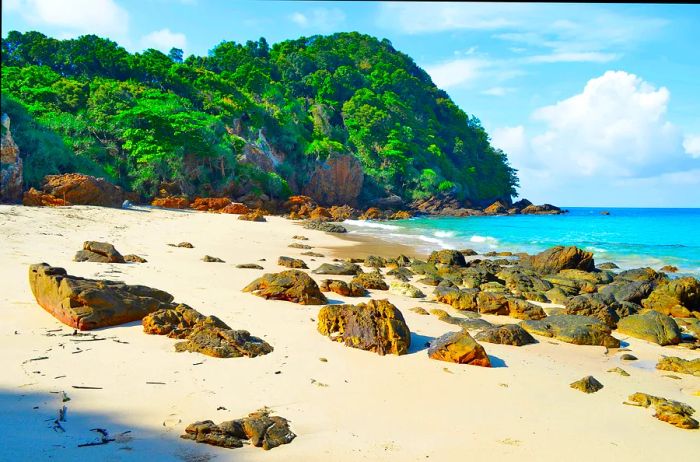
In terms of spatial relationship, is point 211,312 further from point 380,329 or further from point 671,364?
point 671,364

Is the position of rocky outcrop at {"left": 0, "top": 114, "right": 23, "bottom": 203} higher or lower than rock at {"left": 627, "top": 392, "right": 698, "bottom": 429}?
higher

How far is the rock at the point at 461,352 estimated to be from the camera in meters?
6.26

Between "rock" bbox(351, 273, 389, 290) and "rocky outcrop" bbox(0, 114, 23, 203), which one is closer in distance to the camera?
"rock" bbox(351, 273, 389, 290)

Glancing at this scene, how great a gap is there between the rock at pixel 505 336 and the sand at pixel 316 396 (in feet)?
0.56

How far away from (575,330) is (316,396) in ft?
18.2

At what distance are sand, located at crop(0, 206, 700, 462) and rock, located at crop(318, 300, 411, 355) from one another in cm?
19

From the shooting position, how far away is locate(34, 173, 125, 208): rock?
22.5 metres

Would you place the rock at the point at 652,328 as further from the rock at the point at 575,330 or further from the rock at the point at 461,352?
the rock at the point at 461,352

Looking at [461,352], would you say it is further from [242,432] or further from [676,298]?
[676,298]

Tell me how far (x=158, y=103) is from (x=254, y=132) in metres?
10.5

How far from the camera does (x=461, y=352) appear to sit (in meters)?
6.26

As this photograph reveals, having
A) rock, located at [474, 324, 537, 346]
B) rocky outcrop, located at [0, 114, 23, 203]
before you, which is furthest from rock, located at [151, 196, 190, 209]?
rock, located at [474, 324, 537, 346]

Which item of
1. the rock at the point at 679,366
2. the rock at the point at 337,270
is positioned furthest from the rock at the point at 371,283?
the rock at the point at 679,366

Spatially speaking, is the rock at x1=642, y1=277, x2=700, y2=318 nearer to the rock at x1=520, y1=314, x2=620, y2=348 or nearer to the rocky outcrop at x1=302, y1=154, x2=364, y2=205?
the rock at x1=520, y1=314, x2=620, y2=348
